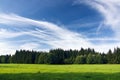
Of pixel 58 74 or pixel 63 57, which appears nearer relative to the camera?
pixel 58 74

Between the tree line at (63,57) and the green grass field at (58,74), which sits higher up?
the tree line at (63,57)

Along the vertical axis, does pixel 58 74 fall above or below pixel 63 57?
below

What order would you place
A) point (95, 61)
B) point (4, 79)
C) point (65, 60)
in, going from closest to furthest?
1. point (4, 79)
2. point (95, 61)
3. point (65, 60)

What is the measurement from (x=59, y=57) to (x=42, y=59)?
A: 44.1 ft

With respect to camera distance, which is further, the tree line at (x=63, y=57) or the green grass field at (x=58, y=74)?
the tree line at (x=63, y=57)

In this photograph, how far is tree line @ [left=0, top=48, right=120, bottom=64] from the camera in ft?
484

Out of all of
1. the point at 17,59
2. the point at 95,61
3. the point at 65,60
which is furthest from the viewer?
the point at 17,59

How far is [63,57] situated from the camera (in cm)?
16262

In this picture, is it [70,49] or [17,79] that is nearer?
[17,79]

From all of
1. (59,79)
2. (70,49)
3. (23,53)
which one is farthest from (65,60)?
(59,79)

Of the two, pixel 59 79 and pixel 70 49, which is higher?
pixel 70 49

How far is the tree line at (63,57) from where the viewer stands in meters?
148

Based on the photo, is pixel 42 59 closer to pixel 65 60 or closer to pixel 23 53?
pixel 65 60

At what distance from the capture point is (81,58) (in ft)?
491
